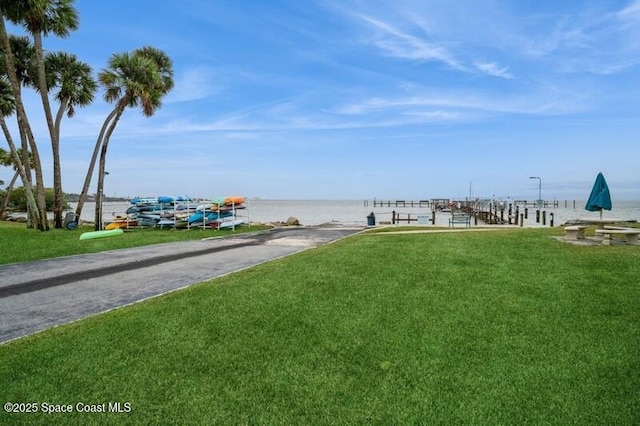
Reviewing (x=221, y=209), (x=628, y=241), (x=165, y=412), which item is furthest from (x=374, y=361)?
(x=221, y=209)

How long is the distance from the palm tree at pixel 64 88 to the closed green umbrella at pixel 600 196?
25.2m

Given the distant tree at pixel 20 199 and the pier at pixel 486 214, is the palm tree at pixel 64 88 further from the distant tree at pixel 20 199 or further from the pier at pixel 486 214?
the distant tree at pixel 20 199

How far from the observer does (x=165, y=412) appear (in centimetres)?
354

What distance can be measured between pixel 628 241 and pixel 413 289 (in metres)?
9.32

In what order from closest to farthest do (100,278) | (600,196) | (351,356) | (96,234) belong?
1. (351,356)
2. (100,278)
3. (600,196)
4. (96,234)

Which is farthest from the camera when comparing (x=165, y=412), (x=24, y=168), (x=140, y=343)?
(x=24, y=168)

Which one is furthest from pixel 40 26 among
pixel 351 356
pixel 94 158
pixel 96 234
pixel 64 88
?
pixel 351 356

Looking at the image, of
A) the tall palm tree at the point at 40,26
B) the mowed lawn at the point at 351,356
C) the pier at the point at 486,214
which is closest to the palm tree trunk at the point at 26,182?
the tall palm tree at the point at 40,26

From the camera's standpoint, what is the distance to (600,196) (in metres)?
14.9

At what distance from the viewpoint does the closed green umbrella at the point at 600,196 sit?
1477 centimetres

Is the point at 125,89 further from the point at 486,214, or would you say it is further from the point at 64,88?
the point at 486,214

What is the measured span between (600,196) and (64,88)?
27.3 m

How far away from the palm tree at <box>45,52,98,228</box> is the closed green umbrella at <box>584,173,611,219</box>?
2516 centimetres

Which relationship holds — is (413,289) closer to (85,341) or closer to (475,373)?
(475,373)
